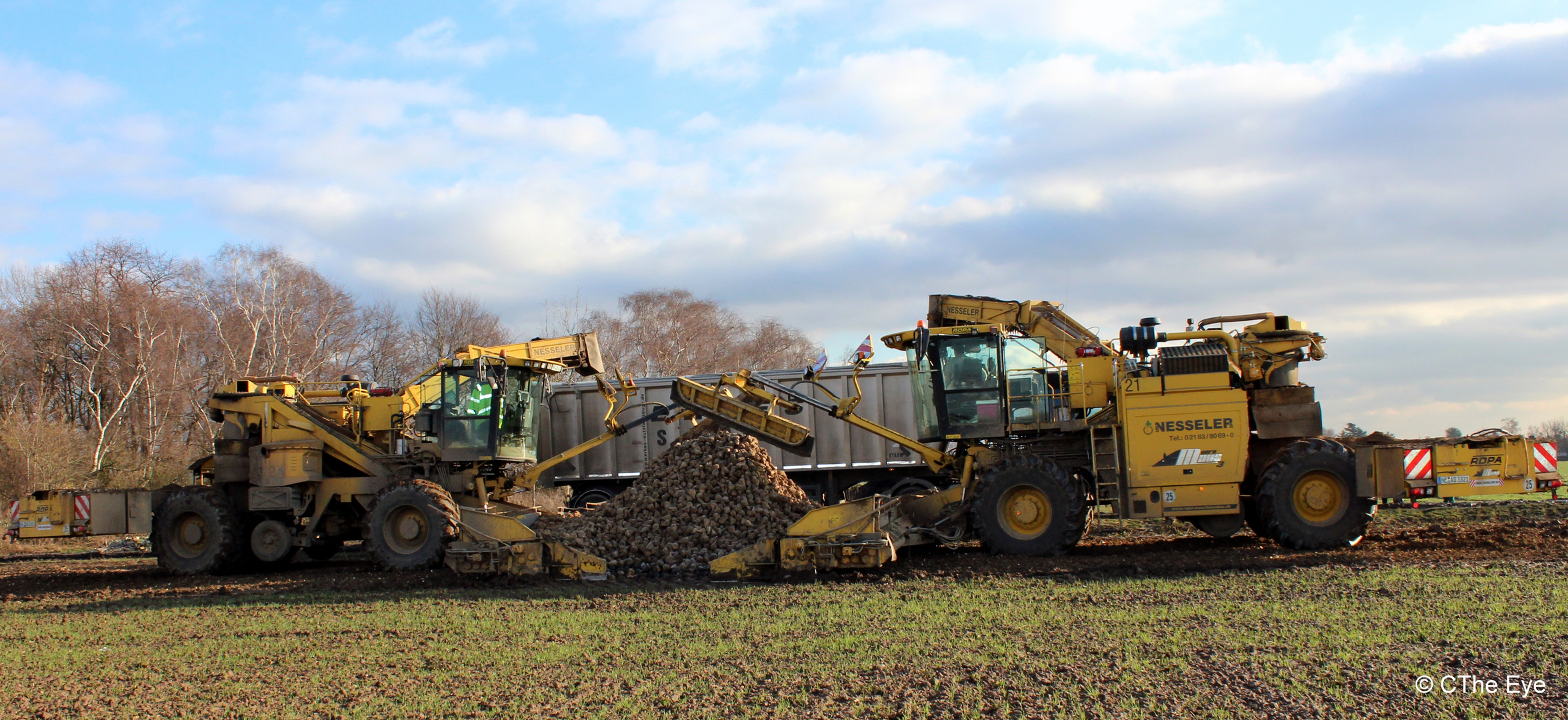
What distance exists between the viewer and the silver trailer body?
720 inches

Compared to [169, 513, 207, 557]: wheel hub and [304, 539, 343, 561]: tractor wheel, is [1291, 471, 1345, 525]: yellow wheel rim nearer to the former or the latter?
[304, 539, 343, 561]: tractor wheel

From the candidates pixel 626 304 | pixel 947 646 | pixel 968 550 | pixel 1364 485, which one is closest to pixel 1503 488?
pixel 1364 485

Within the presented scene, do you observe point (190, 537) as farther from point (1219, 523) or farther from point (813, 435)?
point (1219, 523)

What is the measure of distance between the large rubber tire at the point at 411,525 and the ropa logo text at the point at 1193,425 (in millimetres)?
8911

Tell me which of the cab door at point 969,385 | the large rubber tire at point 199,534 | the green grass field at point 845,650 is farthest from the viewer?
the large rubber tire at point 199,534

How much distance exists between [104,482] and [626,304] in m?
28.0

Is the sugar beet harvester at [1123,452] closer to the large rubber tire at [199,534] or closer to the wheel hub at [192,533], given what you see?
the large rubber tire at [199,534]

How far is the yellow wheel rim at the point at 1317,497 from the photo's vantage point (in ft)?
38.9

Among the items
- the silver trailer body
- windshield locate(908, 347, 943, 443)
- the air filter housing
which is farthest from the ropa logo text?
the silver trailer body

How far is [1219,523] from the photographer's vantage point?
12.4 m

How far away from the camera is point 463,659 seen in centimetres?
764

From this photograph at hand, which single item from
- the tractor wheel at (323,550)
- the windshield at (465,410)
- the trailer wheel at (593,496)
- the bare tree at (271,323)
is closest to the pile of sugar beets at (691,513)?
the windshield at (465,410)

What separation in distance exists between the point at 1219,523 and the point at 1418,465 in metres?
2.25

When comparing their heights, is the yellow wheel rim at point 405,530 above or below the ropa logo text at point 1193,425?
below
